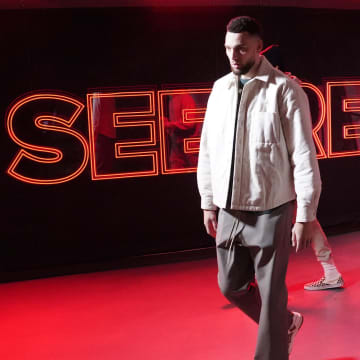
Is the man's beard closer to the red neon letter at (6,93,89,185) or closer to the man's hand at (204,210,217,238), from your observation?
the man's hand at (204,210,217,238)

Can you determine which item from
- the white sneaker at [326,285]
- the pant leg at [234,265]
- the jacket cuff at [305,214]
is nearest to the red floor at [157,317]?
the white sneaker at [326,285]

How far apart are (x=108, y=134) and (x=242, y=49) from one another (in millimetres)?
2726

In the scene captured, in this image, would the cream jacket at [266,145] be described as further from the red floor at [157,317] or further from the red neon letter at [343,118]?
the red neon letter at [343,118]

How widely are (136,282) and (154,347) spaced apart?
51.8 inches

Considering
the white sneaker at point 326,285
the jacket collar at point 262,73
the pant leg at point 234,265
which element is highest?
the jacket collar at point 262,73

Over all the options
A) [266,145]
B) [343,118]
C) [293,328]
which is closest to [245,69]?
[266,145]

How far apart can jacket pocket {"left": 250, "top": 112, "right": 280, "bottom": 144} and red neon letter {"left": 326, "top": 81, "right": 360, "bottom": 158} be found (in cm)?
363

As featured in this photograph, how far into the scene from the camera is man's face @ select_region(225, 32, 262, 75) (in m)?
2.24

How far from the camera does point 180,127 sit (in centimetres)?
504

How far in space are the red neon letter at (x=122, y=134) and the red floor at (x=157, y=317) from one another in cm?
93

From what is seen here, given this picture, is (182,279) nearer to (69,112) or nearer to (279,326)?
(69,112)

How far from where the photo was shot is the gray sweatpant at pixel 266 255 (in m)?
2.35

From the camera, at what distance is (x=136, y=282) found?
4406mm

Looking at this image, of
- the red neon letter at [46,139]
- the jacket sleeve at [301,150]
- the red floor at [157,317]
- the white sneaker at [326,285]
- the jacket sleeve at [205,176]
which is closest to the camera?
the jacket sleeve at [301,150]
